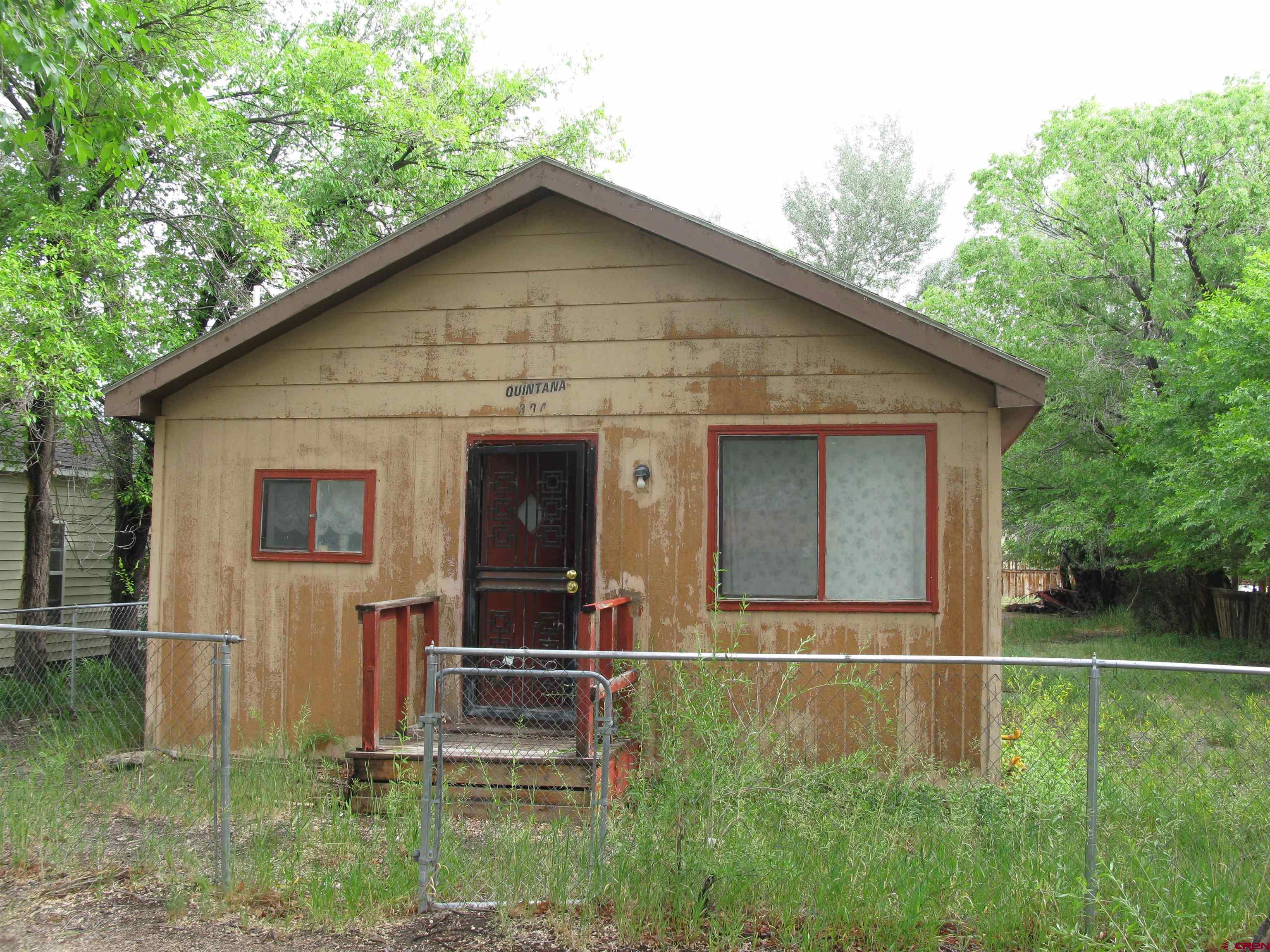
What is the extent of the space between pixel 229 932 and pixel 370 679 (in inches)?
78.8

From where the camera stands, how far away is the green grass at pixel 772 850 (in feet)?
14.1

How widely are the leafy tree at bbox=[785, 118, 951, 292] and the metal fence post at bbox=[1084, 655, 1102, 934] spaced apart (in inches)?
1434

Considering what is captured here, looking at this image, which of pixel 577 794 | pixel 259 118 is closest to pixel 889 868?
pixel 577 794

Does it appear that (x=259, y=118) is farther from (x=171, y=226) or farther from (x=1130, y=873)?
(x=1130, y=873)

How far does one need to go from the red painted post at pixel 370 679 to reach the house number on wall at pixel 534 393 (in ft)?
6.62

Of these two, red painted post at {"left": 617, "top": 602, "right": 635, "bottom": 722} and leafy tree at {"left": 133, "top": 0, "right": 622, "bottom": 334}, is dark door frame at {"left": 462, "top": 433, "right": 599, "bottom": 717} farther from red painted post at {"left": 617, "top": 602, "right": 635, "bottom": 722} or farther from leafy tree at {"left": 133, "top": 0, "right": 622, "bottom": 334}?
leafy tree at {"left": 133, "top": 0, "right": 622, "bottom": 334}

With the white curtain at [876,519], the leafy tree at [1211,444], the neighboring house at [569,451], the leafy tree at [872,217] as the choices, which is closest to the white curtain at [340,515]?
the neighboring house at [569,451]

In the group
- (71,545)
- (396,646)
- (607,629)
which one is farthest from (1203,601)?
(71,545)

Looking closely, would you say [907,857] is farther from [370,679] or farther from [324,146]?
[324,146]

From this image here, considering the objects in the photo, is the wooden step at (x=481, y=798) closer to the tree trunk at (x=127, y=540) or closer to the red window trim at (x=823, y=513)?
the red window trim at (x=823, y=513)

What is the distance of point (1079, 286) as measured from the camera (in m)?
18.9

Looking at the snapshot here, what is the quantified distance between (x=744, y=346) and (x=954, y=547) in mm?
2048

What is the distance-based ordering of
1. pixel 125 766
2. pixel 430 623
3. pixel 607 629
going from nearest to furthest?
1. pixel 607 629
2. pixel 125 766
3. pixel 430 623

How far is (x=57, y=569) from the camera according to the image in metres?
16.2
